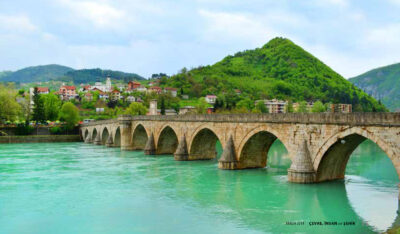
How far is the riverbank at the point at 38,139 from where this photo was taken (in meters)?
57.8

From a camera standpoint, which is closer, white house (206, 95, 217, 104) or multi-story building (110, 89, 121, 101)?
multi-story building (110, 89, 121, 101)

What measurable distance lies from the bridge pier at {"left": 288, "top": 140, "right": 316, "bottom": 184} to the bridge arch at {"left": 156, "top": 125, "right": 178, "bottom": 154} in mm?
19063

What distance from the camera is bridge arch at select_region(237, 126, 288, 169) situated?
24453 mm

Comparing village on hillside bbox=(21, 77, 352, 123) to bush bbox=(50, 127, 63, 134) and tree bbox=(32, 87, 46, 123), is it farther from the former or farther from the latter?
bush bbox=(50, 127, 63, 134)

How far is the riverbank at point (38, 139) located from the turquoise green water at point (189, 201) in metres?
33.3

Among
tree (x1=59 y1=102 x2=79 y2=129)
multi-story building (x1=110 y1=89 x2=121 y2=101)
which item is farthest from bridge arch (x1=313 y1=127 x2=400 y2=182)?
multi-story building (x1=110 y1=89 x2=121 y2=101)

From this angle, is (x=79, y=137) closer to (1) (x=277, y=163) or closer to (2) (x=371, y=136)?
(1) (x=277, y=163)

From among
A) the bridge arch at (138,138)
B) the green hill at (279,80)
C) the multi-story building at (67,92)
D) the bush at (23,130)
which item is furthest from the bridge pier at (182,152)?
the multi-story building at (67,92)

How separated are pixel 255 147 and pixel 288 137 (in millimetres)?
4829

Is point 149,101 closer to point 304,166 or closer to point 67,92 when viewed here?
point 67,92

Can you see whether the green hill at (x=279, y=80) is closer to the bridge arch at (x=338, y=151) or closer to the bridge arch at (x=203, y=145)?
the bridge arch at (x=203, y=145)

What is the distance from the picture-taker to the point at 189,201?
59.6 ft

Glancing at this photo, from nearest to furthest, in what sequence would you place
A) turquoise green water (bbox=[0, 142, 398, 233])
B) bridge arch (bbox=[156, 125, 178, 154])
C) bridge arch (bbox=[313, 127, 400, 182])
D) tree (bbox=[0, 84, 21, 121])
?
turquoise green water (bbox=[0, 142, 398, 233]) → bridge arch (bbox=[313, 127, 400, 182]) → bridge arch (bbox=[156, 125, 178, 154]) → tree (bbox=[0, 84, 21, 121])

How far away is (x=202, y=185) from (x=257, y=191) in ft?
10.8
